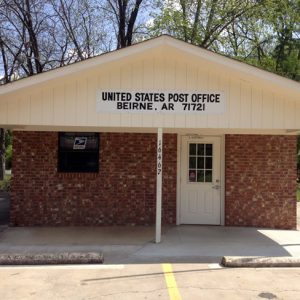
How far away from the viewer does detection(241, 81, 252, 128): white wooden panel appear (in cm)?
886

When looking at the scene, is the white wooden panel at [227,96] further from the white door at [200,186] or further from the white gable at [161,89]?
the white door at [200,186]

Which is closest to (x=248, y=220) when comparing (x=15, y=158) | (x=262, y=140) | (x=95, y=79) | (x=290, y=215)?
(x=290, y=215)

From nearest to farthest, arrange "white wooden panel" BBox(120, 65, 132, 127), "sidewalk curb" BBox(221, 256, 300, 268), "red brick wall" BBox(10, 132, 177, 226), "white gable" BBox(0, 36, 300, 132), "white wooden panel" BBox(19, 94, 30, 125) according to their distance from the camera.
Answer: "sidewalk curb" BBox(221, 256, 300, 268)
"white gable" BBox(0, 36, 300, 132)
"white wooden panel" BBox(19, 94, 30, 125)
"white wooden panel" BBox(120, 65, 132, 127)
"red brick wall" BBox(10, 132, 177, 226)

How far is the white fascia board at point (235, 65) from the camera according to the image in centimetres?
854

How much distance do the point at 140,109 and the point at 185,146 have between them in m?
2.85

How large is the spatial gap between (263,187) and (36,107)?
5.88 meters

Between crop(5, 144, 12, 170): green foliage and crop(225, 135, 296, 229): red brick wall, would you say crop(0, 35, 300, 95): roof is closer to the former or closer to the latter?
crop(225, 135, 296, 229): red brick wall

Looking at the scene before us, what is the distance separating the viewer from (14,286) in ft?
21.1

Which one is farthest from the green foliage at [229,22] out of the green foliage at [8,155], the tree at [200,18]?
the green foliage at [8,155]

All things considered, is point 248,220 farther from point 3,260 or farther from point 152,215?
point 3,260

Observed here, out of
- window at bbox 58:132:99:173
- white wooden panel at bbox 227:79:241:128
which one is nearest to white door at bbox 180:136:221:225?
window at bbox 58:132:99:173

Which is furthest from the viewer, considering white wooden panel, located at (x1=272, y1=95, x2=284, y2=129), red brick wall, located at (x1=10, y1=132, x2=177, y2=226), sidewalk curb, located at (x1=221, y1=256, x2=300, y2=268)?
red brick wall, located at (x1=10, y1=132, x2=177, y2=226)

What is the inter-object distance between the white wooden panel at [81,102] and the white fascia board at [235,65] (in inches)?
→ 72.7

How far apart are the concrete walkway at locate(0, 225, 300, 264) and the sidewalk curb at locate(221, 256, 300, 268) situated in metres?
0.41
